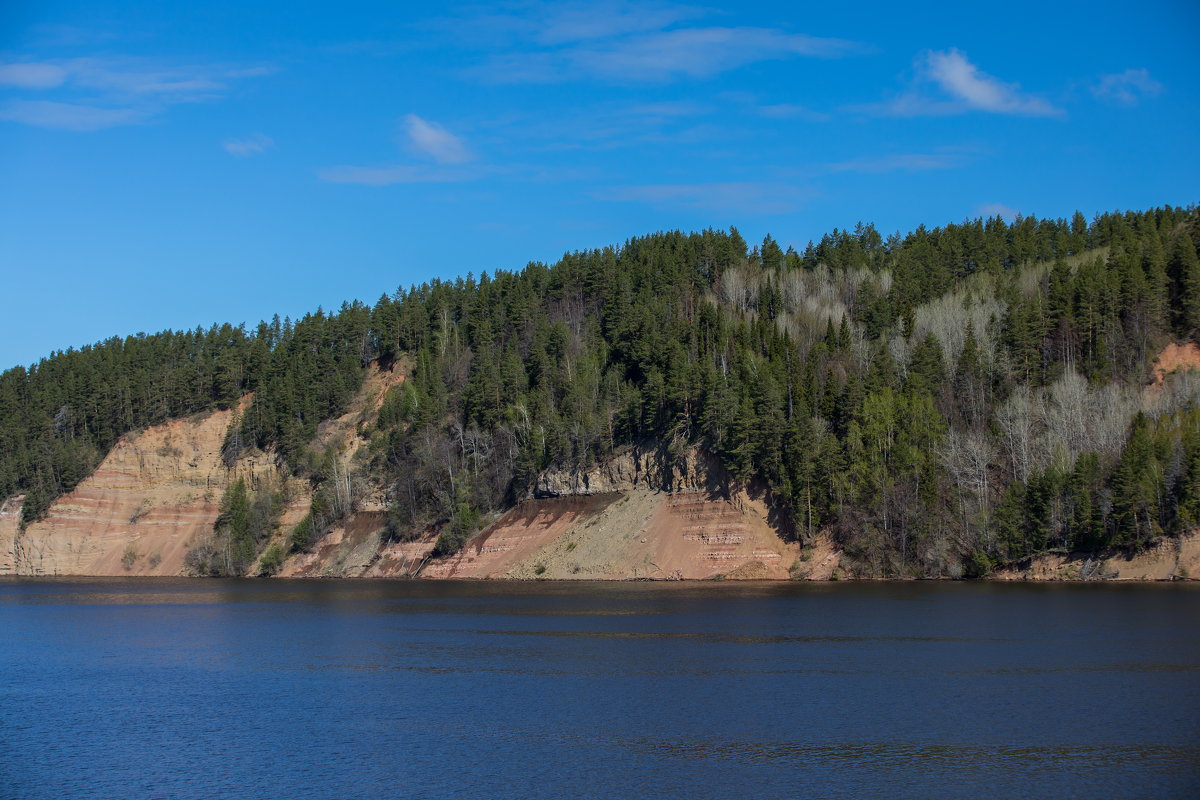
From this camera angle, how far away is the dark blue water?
96.4 feet

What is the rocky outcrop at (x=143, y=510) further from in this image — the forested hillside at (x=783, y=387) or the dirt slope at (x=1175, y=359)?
the dirt slope at (x=1175, y=359)

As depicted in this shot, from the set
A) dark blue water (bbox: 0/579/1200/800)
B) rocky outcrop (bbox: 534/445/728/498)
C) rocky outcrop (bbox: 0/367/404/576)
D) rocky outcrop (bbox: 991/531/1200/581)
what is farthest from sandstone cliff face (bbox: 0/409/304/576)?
rocky outcrop (bbox: 991/531/1200/581)

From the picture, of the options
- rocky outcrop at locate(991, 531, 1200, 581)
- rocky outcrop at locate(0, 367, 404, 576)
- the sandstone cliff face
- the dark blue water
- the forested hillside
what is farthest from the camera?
the sandstone cliff face

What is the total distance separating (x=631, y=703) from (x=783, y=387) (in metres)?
65.5

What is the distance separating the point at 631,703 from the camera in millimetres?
39000

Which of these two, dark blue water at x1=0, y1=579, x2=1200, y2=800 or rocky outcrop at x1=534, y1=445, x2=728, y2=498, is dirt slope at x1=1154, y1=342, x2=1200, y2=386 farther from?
rocky outcrop at x1=534, y1=445, x2=728, y2=498

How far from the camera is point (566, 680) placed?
144 feet

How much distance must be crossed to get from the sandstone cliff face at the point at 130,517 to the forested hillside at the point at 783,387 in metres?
3.44

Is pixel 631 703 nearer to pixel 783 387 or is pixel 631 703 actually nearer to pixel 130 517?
pixel 783 387

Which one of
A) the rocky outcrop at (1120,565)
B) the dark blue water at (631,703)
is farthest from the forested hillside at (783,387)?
the dark blue water at (631,703)

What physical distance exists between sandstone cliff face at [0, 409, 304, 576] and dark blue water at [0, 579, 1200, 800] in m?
67.4

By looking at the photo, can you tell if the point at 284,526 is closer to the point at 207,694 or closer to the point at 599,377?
the point at 599,377

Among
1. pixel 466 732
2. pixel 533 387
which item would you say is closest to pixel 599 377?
pixel 533 387

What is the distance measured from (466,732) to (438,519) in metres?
83.4
